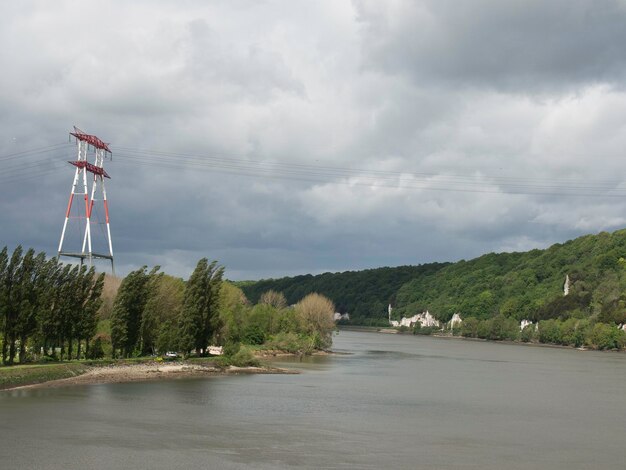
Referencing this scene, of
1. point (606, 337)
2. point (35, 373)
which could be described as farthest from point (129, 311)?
point (606, 337)

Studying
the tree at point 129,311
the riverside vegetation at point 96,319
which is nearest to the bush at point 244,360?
the riverside vegetation at point 96,319

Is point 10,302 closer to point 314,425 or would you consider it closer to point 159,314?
point 159,314

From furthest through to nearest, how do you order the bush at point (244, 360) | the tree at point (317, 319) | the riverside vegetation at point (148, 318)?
the tree at point (317, 319)
the bush at point (244, 360)
the riverside vegetation at point (148, 318)

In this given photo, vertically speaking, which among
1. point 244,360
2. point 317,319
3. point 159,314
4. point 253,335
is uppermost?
point 159,314

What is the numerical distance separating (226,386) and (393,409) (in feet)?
50.9

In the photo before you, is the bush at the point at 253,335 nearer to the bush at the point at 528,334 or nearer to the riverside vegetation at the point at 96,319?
the riverside vegetation at the point at 96,319

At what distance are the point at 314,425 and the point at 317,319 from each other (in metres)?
64.4

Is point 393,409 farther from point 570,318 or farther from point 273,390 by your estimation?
point 570,318

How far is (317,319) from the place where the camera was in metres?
102

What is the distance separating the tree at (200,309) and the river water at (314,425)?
10.8 meters

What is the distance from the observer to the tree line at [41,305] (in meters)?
53.6

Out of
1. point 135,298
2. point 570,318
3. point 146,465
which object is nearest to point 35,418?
point 146,465

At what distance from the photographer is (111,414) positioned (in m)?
39.1

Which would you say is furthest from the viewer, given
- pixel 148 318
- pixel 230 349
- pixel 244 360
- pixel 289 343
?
pixel 289 343
